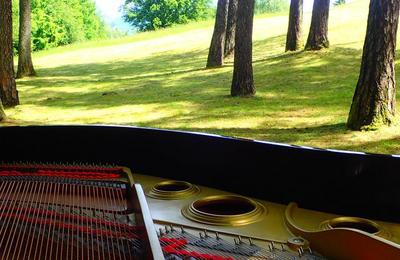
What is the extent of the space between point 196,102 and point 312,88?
9.43 feet

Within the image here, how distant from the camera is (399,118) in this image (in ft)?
26.8

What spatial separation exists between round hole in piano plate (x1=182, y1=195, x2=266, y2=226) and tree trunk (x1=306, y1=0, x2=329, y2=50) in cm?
1211

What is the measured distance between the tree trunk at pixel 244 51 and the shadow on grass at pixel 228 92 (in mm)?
337

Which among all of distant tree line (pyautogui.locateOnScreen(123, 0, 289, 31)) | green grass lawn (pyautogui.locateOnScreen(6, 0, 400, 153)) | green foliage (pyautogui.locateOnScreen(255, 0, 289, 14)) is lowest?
green grass lawn (pyautogui.locateOnScreen(6, 0, 400, 153))

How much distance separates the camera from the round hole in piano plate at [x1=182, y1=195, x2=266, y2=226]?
3.04 metres

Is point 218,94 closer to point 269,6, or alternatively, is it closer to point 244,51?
point 244,51

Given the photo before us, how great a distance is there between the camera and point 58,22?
50625 mm

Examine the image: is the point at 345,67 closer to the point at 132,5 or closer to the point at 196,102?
the point at 196,102

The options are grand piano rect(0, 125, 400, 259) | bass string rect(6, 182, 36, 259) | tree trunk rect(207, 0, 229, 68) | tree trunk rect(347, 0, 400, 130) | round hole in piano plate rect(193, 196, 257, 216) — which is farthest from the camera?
tree trunk rect(207, 0, 229, 68)

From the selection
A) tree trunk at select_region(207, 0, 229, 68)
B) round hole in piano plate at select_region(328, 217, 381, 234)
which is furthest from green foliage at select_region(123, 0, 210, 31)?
round hole in piano plate at select_region(328, 217, 381, 234)

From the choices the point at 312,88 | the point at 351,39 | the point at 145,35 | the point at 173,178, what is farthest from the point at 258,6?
the point at 173,178

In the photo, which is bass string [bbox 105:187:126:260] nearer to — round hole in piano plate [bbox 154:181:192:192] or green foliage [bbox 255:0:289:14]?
round hole in piano plate [bbox 154:181:192:192]

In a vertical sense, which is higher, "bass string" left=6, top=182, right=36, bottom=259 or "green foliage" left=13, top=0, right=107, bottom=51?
"green foliage" left=13, top=0, right=107, bottom=51

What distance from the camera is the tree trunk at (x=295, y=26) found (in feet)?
51.3
